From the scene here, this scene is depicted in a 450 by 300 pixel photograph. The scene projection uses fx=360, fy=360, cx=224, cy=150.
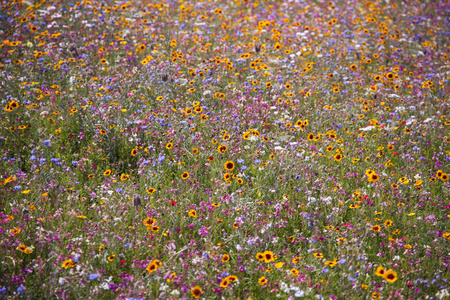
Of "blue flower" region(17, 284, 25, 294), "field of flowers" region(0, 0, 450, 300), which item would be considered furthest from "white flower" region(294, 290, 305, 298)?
"blue flower" region(17, 284, 25, 294)

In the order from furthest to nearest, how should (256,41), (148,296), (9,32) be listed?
1. (256,41)
2. (9,32)
3. (148,296)

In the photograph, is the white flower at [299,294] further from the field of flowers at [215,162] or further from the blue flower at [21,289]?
the blue flower at [21,289]

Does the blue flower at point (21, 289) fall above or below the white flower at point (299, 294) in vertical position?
above

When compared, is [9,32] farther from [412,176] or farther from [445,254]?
[445,254]

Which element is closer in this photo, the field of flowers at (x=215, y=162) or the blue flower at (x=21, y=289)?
the blue flower at (x=21, y=289)

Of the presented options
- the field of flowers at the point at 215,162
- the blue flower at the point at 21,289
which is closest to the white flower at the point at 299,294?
the field of flowers at the point at 215,162

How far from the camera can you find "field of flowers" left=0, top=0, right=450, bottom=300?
2.93 meters

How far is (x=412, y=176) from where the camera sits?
417cm

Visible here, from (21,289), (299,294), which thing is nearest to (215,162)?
(299,294)

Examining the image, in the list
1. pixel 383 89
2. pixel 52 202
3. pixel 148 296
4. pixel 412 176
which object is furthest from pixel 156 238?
pixel 383 89

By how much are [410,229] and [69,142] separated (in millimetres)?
4018

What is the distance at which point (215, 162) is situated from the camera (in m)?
4.23

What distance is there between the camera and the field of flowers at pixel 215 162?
2.93 meters

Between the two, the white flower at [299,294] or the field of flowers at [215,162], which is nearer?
the white flower at [299,294]
